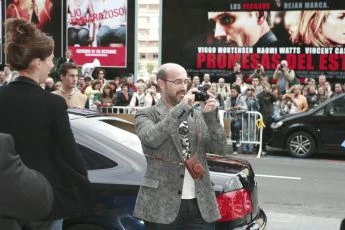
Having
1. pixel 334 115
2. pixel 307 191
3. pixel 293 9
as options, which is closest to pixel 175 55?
pixel 293 9

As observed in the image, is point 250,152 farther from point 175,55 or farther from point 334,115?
point 175,55

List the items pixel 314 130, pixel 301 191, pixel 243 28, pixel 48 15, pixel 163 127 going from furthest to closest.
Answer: pixel 48 15, pixel 243 28, pixel 314 130, pixel 301 191, pixel 163 127

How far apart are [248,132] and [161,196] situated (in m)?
10.7

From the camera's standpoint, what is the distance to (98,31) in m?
22.8

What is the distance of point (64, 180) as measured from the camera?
2.46 m

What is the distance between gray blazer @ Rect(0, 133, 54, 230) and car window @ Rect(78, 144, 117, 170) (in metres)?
1.81

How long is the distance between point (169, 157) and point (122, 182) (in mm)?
700

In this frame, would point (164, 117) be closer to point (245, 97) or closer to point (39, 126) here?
point (39, 126)

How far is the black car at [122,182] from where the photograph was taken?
3705 mm

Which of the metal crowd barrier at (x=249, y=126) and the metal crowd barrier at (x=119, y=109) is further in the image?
the metal crowd barrier at (x=119, y=109)

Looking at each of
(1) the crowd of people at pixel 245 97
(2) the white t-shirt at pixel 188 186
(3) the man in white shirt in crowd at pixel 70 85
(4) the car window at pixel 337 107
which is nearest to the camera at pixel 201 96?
(2) the white t-shirt at pixel 188 186

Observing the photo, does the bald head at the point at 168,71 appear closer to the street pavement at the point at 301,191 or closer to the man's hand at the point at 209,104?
the man's hand at the point at 209,104

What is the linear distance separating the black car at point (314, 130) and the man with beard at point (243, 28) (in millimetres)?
7074

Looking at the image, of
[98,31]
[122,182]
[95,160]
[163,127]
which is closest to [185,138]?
[163,127]
